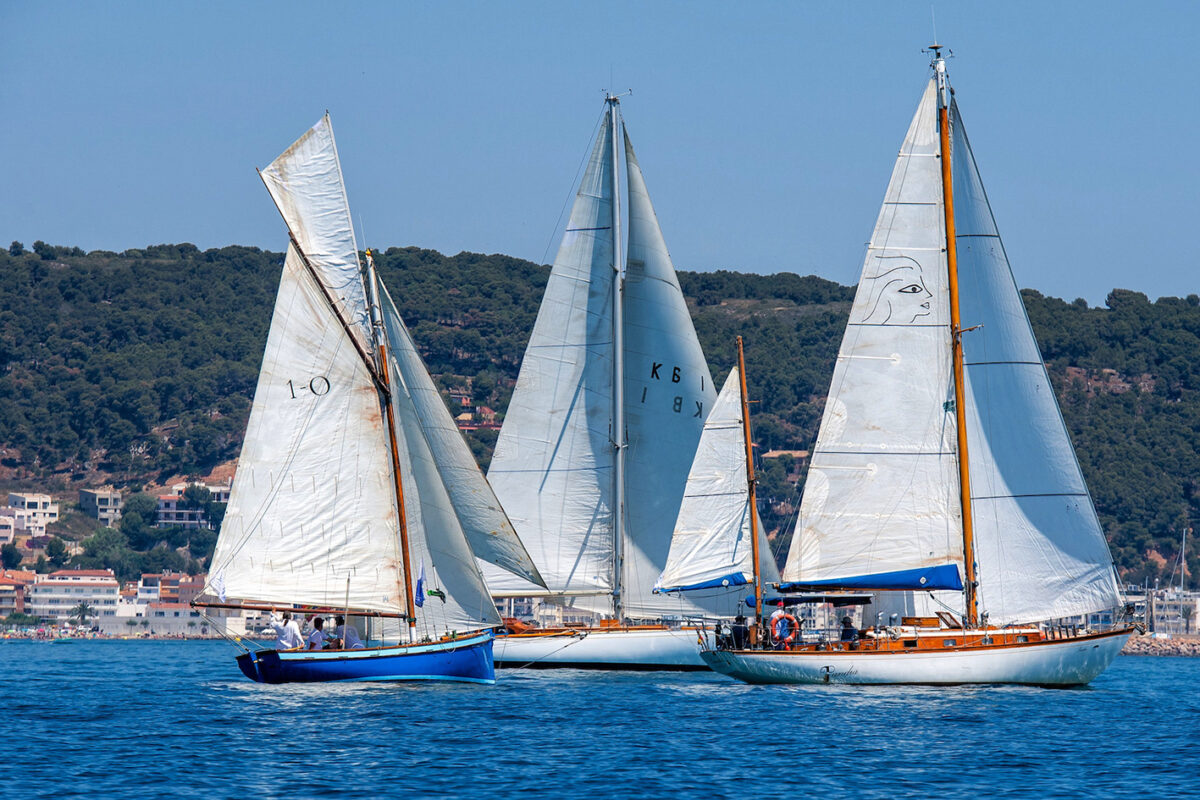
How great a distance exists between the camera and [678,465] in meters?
52.5

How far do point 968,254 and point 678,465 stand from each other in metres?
13.4

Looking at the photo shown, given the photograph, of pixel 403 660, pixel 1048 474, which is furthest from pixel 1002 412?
pixel 403 660

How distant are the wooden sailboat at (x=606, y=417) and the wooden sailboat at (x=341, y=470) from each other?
850 centimetres

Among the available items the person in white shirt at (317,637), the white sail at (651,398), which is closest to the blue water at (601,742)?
the person in white shirt at (317,637)

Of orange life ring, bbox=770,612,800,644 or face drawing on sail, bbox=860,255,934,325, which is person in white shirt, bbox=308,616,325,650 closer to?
orange life ring, bbox=770,612,800,644

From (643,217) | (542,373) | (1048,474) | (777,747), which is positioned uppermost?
(643,217)

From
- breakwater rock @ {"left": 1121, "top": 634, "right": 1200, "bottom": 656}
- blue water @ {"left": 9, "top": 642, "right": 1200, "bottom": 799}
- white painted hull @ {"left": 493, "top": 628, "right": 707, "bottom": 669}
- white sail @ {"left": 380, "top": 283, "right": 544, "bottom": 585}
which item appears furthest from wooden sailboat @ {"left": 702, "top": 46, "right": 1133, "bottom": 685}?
breakwater rock @ {"left": 1121, "top": 634, "right": 1200, "bottom": 656}

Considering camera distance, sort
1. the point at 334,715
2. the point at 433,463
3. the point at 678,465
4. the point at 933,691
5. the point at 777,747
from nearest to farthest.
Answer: the point at 777,747
the point at 334,715
the point at 933,691
the point at 433,463
the point at 678,465

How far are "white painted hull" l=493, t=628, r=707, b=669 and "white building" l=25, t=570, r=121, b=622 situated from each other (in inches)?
5723

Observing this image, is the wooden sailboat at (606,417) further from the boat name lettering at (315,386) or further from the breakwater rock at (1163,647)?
the breakwater rock at (1163,647)

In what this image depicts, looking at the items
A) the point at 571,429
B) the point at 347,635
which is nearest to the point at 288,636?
the point at 347,635

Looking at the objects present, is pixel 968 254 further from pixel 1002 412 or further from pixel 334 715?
pixel 334 715

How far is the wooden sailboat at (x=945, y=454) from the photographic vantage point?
41750 millimetres

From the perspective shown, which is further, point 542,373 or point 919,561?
point 542,373
